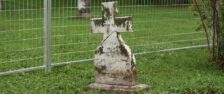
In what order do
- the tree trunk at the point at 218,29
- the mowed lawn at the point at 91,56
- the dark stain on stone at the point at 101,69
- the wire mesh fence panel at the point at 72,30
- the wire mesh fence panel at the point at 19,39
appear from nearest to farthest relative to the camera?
the dark stain on stone at the point at 101,69 → the mowed lawn at the point at 91,56 → the wire mesh fence panel at the point at 19,39 → the tree trunk at the point at 218,29 → the wire mesh fence panel at the point at 72,30

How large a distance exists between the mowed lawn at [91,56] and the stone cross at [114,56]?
28 centimetres

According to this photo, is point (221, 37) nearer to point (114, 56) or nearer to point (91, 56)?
point (91, 56)

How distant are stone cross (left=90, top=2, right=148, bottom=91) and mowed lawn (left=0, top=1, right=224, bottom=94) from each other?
0.92 feet

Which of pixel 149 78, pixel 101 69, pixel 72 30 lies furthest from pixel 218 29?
pixel 72 30

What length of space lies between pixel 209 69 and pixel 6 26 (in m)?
4.66

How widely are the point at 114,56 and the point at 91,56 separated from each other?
301 cm

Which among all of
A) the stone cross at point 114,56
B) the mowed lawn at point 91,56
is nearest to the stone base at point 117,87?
the stone cross at point 114,56

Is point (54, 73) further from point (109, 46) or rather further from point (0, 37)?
point (0, 37)

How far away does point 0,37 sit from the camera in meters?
12.4

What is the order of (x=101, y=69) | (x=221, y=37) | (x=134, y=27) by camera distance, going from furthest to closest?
1. (x=134, y=27)
2. (x=221, y=37)
3. (x=101, y=69)

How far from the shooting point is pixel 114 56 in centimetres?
774

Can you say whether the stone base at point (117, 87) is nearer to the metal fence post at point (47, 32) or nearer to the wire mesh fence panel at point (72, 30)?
the metal fence post at point (47, 32)

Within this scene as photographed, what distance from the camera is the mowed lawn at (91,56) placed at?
26.7 ft

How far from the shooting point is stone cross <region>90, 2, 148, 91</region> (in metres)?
7.69
